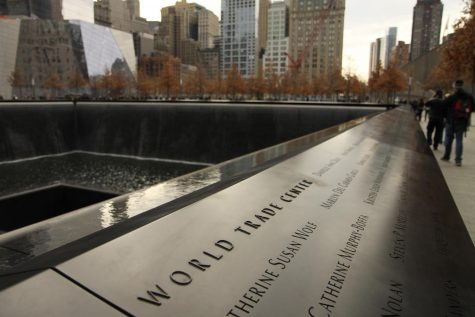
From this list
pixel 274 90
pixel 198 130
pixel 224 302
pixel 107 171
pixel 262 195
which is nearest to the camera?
pixel 224 302

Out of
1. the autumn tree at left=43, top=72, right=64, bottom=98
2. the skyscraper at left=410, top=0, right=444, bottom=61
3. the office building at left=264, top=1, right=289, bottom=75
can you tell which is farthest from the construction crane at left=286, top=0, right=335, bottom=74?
the autumn tree at left=43, top=72, right=64, bottom=98

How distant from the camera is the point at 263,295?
81cm

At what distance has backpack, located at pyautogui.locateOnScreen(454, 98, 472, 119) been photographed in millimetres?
7047

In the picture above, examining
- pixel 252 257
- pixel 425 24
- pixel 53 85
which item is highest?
pixel 425 24

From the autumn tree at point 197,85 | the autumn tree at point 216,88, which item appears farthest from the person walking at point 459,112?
the autumn tree at point 197,85

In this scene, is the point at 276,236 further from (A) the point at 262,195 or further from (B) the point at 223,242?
(A) the point at 262,195

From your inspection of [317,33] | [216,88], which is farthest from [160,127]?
[317,33]

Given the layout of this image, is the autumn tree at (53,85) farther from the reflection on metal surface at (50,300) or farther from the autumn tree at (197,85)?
the reflection on metal surface at (50,300)

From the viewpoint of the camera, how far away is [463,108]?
23.2ft

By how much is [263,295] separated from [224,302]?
0.09 meters

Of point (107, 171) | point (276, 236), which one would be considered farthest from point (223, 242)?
point (107, 171)

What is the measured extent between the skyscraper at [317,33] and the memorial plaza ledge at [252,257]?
108 m

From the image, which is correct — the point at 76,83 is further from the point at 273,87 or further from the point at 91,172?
the point at 91,172

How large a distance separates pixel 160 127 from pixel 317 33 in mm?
109813
